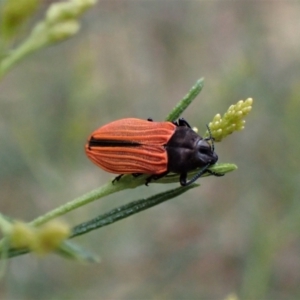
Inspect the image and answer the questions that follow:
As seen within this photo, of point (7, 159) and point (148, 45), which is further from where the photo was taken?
point (148, 45)

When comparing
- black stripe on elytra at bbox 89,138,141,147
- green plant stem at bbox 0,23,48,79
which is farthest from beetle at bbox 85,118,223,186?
green plant stem at bbox 0,23,48,79

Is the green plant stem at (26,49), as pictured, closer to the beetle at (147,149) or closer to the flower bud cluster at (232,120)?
the flower bud cluster at (232,120)

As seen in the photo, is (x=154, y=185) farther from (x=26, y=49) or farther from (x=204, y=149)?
(x=26, y=49)

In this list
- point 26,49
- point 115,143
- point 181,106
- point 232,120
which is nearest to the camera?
point 26,49

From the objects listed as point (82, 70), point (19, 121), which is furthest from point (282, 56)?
point (19, 121)

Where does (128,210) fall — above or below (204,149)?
below

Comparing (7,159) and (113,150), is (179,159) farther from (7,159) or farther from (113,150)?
(7,159)

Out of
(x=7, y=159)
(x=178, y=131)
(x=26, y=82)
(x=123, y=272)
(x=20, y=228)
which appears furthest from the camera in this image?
(x=123, y=272)

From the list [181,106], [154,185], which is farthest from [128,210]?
[154,185]
